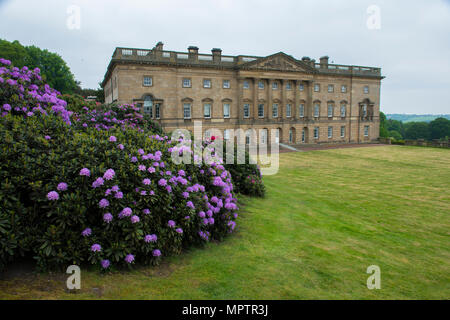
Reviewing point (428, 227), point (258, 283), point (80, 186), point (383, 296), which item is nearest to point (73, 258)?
point (80, 186)

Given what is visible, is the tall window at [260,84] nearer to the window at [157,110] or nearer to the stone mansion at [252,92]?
the stone mansion at [252,92]

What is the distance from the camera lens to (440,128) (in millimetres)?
101250

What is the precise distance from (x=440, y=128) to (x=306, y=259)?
391 feet

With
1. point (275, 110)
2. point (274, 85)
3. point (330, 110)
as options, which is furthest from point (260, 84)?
point (330, 110)

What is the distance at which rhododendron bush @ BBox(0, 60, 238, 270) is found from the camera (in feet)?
16.6

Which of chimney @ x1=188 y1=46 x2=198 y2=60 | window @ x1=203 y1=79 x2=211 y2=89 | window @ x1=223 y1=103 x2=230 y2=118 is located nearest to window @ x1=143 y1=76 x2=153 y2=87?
chimney @ x1=188 y1=46 x2=198 y2=60

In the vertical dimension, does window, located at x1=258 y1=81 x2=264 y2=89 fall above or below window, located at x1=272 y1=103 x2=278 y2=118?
above

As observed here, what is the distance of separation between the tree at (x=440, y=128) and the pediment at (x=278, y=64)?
77.5 m

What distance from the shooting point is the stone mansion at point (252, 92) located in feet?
128

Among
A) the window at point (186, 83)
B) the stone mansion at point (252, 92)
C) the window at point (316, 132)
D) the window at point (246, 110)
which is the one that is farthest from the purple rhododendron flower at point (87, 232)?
the window at point (316, 132)

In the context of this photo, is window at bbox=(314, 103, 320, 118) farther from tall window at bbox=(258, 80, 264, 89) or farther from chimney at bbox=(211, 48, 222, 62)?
chimney at bbox=(211, 48, 222, 62)

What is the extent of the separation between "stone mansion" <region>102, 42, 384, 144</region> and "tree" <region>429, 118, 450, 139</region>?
57889 mm
